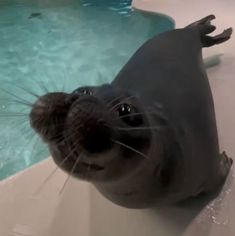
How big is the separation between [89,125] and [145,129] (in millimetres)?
138

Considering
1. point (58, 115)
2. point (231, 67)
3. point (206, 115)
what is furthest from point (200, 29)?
point (58, 115)

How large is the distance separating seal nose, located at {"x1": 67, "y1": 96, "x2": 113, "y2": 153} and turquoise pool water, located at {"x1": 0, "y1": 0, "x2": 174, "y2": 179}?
1064mm

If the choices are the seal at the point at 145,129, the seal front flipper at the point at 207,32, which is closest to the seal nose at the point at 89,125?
the seal at the point at 145,129

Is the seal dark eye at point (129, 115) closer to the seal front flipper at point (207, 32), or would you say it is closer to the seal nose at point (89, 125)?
the seal nose at point (89, 125)

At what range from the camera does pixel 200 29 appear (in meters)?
1.47

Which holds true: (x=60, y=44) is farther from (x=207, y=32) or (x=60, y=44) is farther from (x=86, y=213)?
(x=86, y=213)

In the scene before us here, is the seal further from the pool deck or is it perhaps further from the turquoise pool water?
the turquoise pool water

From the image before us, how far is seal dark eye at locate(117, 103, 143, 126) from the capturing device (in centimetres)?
65

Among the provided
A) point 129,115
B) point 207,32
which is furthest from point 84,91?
point 207,32

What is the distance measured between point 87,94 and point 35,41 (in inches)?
71.6

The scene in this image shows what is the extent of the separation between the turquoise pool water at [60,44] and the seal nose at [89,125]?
41.9 inches

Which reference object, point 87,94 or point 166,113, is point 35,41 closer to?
point 166,113

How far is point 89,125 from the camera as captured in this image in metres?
0.57

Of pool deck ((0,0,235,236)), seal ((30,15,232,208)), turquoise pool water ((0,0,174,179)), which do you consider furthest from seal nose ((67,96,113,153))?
turquoise pool water ((0,0,174,179))
